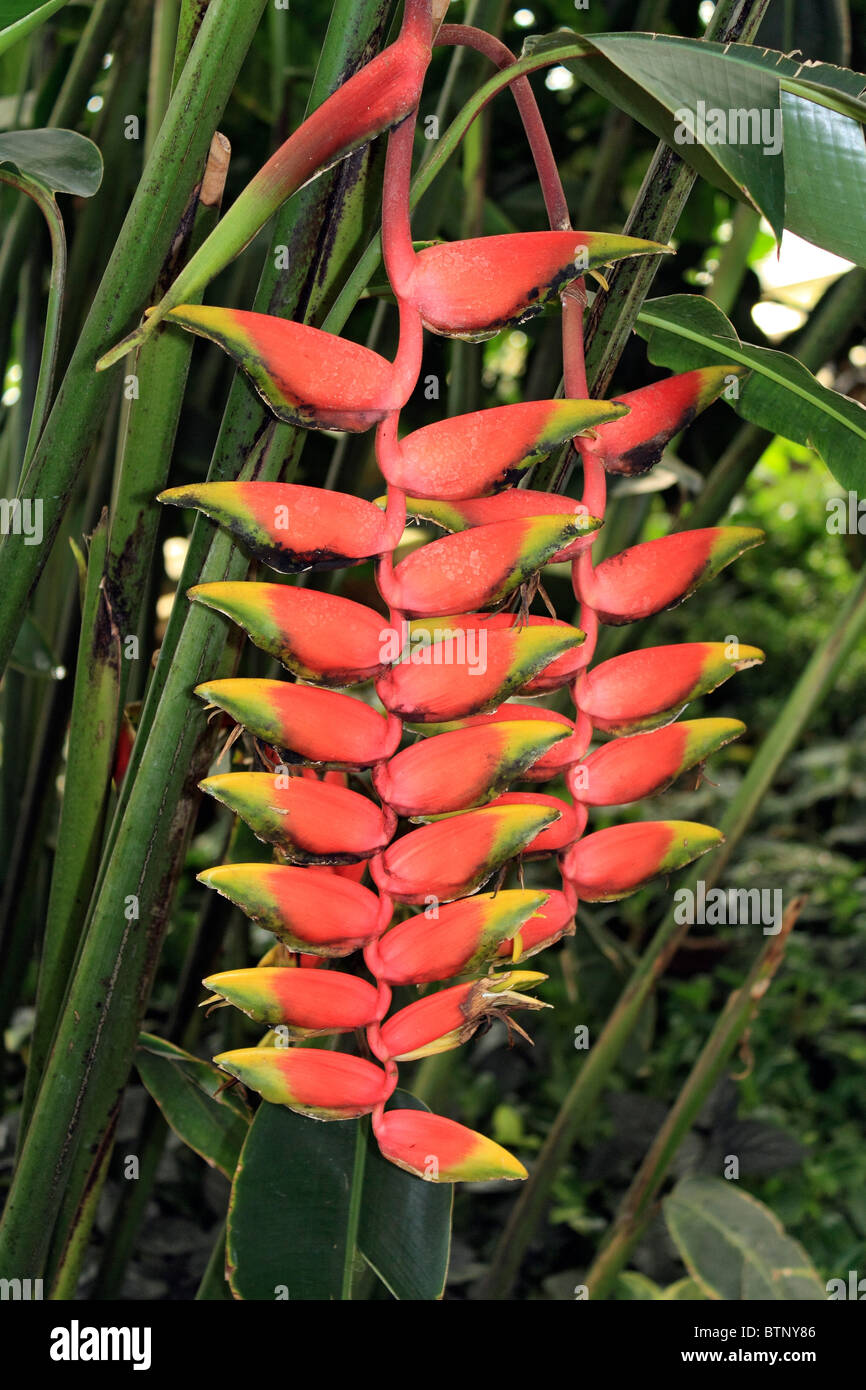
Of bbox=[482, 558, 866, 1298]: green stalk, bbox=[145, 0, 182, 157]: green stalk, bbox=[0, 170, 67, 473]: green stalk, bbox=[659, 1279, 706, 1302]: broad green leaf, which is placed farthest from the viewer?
bbox=[659, 1279, 706, 1302]: broad green leaf

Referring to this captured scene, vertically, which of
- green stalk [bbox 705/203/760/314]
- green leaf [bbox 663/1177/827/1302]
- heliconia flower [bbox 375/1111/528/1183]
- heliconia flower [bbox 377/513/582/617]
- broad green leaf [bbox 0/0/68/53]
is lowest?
green leaf [bbox 663/1177/827/1302]

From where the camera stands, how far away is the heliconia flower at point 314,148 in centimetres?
22

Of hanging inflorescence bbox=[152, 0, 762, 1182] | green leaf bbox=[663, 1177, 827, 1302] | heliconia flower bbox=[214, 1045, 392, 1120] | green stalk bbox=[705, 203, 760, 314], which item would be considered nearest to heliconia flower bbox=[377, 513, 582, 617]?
hanging inflorescence bbox=[152, 0, 762, 1182]

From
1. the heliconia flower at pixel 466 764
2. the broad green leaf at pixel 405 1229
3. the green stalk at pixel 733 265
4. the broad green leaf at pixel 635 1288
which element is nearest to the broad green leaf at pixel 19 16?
the heliconia flower at pixel 466 764

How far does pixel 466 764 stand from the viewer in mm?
248

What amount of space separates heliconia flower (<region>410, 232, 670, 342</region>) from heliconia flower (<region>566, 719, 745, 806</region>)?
0.36 ft

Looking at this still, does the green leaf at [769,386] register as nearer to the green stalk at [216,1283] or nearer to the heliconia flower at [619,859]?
the heliconia flower at [619,859]

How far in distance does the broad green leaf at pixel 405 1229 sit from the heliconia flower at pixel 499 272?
0.24m

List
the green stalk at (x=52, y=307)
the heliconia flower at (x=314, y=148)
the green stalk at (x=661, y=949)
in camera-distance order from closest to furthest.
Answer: the heliconia flower at (x=314, y=148)
the green stalk at (x=52, y=307)
the green stalk at (x=661, y=949)

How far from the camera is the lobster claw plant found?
0.24 m

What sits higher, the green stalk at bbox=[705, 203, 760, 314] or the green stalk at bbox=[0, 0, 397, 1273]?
the green stalk at bbox=[705, 203, 760, 314]

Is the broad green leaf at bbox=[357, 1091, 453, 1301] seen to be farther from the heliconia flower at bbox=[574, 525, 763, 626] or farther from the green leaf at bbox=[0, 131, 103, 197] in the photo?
the green leaf at bbox=[0, 131, 103, 197]

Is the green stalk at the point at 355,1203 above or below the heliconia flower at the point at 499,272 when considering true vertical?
below
